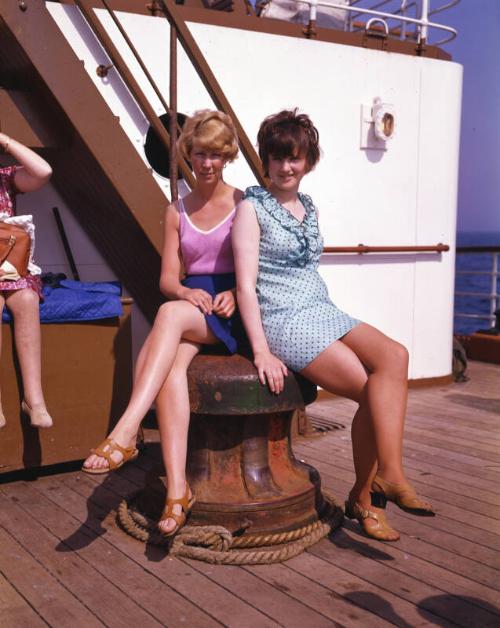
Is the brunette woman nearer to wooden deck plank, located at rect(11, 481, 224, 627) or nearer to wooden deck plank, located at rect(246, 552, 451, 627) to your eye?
wooden deck plank, located at rect(246, 552, 451, 627)

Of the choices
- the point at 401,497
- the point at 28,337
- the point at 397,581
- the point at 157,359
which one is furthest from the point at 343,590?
the point at 28,337

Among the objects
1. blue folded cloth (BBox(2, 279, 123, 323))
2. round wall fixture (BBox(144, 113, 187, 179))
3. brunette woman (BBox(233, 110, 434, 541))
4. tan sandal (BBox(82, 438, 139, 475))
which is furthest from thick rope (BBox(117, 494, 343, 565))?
round wall fixture (BBox(144, 113, 187, 179))

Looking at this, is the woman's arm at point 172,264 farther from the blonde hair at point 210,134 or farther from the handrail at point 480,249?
the handrail at point 480,249

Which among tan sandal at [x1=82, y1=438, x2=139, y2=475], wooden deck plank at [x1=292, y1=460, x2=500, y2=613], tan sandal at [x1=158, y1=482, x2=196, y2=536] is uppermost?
tan sandal at [x1=82, y1=438, x2=139, y2=475]

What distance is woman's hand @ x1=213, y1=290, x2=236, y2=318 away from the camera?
125 inches

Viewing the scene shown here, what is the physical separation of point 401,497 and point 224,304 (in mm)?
1031

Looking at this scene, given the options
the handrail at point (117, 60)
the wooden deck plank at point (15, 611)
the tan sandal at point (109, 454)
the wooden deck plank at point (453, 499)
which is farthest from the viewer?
the handrail at point (117, 60)

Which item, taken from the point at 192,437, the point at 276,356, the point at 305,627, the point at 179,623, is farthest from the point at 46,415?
the point at 305,627

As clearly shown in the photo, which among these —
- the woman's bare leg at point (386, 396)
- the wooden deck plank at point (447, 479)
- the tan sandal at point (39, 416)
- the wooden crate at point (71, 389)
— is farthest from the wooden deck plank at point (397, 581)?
the wooden crate at point (71, 389)

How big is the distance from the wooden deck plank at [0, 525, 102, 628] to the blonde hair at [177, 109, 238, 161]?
5.82ft

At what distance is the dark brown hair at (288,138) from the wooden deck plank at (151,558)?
1.67m

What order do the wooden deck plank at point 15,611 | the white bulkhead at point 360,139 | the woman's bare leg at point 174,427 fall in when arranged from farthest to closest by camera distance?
the white bulkhead at point 360,139, the woman's bare leg at point 174,427, the wooden deck plank at point 15,611

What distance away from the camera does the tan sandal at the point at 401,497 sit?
2.87 metres

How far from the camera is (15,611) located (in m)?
2.65
